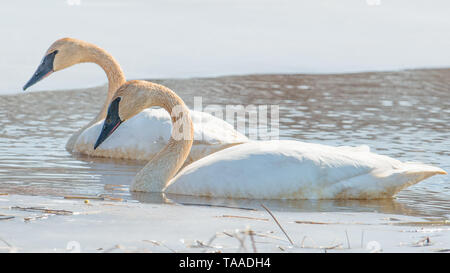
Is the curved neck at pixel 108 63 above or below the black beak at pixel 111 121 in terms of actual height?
above

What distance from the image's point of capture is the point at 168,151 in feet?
22.5

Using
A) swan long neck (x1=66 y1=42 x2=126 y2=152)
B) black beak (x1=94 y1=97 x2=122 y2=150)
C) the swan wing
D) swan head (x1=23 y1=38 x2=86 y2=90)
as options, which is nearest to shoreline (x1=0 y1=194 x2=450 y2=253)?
the swan wing

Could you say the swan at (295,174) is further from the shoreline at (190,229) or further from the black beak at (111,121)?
the black beak at (111,121)

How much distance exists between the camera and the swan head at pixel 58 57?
973cm

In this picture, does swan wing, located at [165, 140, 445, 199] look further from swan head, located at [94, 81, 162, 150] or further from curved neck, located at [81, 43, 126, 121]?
curved neck, located at [81, 43, 126, 121]

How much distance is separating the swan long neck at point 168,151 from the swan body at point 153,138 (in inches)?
38.5

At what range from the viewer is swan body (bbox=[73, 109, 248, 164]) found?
7965mm

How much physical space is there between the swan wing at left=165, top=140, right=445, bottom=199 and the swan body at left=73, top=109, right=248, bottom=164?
161cm

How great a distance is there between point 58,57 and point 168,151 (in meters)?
3.38

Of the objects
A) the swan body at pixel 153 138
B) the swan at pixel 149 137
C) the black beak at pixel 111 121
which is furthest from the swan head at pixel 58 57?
the black beak at pixel 111 121

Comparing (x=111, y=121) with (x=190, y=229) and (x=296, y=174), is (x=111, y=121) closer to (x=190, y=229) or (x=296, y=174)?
(x=296, y=174)

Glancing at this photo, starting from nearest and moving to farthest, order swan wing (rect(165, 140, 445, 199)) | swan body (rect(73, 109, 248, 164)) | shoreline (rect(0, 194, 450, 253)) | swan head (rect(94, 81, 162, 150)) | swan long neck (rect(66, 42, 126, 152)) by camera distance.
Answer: shoreline (rect(0, 194, 450, 253)) → swan wing (rect(165, 140, 445, 199)) → swan head (rect(94, 81, 162, 150)) → swan body (rect(73, 109, 248, 164)) → swan long neck (rect(66, 42, 126, 152))

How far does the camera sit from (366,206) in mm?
6121

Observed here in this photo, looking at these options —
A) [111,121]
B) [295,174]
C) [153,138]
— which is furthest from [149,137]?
[295,174]
